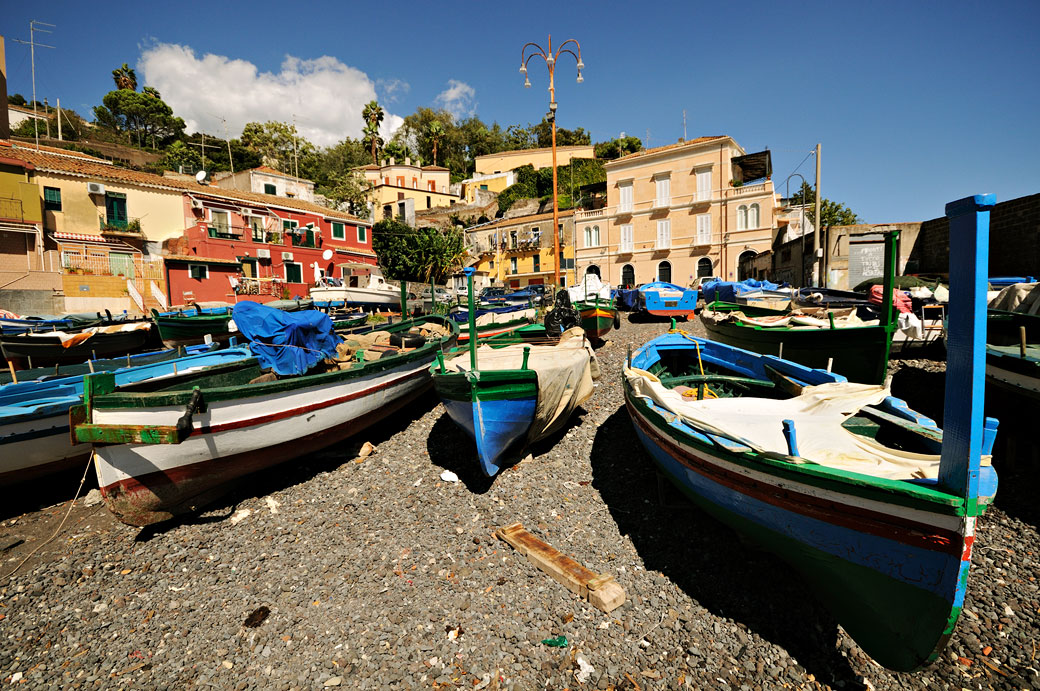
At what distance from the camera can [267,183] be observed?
35906 millimetres

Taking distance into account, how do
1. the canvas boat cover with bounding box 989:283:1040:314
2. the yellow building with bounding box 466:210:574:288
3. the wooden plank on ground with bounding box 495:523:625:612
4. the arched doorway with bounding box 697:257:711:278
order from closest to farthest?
the wooden plank on ground with bounding box 495:523:625:612, the canvas boat cover with bounding box 989:283:1040:314, the arched doorway with bounding box 697:257:711:278, the yellow building with bounding box 466:210:574:288

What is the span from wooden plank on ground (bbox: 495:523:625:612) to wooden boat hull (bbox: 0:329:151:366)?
45.3 feet

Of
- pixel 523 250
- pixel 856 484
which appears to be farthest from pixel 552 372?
pixel 523 250

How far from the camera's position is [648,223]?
3550 centimetres

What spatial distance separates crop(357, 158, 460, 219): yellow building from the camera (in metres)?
47.9

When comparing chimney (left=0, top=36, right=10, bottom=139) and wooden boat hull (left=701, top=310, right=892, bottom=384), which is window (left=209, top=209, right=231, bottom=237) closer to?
chimney (left=0, top=36, right=10, bottom=139)

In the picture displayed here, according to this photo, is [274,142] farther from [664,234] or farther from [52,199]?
[664,234]

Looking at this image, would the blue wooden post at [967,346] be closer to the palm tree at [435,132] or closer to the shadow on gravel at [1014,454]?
the shadow on gravel at [1014,454]

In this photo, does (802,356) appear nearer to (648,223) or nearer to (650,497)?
(650,497)

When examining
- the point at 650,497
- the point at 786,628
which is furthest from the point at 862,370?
the point at 786,628

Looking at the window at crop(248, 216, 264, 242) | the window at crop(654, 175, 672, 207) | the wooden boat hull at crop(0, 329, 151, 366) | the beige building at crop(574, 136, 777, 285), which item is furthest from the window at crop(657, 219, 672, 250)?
the wooden boat hull at crop(0, 329, 151, 366)

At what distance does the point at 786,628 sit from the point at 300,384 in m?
6.44

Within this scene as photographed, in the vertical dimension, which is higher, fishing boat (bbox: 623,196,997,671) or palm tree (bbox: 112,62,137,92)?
palm tree (bbox: 112,62,137,92)

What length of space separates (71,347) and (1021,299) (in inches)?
884
